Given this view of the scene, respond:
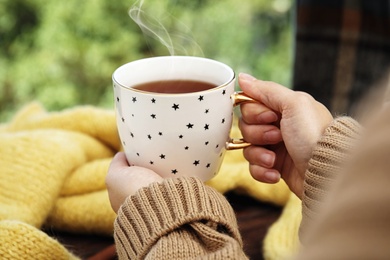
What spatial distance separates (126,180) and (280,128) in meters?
0.22

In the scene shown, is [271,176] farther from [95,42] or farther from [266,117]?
[95,42]

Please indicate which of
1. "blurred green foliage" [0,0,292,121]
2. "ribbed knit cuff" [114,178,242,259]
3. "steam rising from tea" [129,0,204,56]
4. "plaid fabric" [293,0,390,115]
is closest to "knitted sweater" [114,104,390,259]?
"ribbed knit cuff" [114,178,242,259]

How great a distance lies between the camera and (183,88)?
737 mm

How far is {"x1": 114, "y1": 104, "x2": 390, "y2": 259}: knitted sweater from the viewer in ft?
0.83

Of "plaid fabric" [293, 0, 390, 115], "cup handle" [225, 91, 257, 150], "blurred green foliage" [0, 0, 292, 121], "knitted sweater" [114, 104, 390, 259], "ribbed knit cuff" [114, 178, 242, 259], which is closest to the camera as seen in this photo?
"knitted sweater" [114, 104, 390, 259]

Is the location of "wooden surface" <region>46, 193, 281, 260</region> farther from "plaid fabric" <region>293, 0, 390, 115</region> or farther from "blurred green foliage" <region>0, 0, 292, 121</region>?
"blurred green foliage" <region>0, 0, 292, 121</region>

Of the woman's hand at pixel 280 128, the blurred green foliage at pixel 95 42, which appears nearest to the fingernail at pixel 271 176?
the woman's hand at pixel 280 128

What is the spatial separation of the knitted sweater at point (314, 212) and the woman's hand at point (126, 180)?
4 centimetres

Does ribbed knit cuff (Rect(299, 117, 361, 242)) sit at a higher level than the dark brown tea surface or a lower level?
lower

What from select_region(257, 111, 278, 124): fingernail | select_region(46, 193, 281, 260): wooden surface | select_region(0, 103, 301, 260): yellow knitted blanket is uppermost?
select_region(257, 111, 278, 124): fingernail

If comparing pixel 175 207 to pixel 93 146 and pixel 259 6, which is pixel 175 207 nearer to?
pixel 93 146

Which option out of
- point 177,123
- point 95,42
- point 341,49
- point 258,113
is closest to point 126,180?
point 177,123

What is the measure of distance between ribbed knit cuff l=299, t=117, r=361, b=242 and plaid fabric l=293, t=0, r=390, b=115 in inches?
30.7

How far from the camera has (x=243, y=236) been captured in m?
0.79
